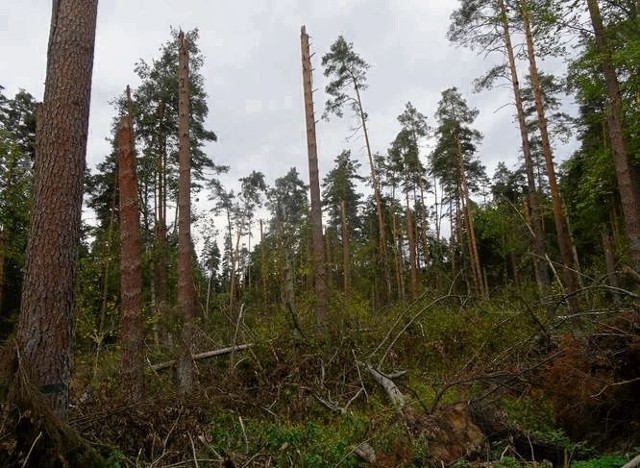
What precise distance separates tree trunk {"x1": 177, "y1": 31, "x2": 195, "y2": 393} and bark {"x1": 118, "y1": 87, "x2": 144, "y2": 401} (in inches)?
41.6

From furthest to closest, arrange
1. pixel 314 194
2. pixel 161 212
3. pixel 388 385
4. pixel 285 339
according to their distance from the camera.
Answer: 1. pixel 161 212
2. pixel 314 194
3. pixel 285 339
4. pixel 388 385

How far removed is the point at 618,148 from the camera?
9289 mm

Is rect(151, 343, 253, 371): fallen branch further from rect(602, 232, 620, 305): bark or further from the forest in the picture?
rect(602, 232, 620, 305): bark

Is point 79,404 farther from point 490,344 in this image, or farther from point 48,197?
point 490,344

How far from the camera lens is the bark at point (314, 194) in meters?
10.5

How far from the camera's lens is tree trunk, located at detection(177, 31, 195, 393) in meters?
7.85

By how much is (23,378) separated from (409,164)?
29.8 m

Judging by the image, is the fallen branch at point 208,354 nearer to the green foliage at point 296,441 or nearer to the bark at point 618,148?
the green foliage at point 296,441

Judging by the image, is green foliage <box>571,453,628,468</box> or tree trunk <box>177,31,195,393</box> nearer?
green foliage <box>571,453,628,468</box>

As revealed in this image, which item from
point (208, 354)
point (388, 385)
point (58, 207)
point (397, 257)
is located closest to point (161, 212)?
point (208, 354)

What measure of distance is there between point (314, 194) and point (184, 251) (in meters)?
3.88

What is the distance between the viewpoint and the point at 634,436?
4.45 meters

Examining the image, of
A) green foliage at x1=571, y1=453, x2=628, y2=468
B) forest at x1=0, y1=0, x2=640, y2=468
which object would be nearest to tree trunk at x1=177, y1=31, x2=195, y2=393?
forest at x1=0, y1=0, x2=640, y2=468

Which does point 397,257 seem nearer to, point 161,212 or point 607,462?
point 161,212
